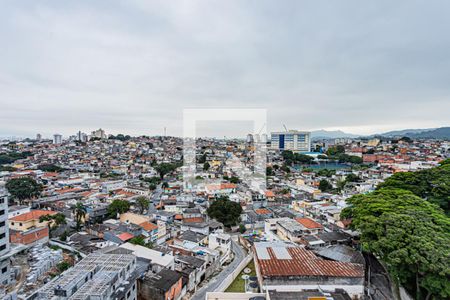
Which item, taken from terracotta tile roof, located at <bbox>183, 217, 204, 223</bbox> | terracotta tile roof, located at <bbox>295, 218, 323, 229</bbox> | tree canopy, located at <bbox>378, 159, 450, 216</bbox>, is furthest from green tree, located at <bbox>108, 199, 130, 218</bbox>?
tree canopy, located at <bbox>378, 159, 450, 216</bbox>

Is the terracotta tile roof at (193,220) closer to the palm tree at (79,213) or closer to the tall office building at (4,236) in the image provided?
the palm tree at (79,213)

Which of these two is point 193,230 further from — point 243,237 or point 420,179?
point 420,179

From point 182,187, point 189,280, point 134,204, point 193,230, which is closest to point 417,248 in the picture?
point 189,280

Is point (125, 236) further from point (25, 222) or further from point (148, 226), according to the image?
point (25, 222)

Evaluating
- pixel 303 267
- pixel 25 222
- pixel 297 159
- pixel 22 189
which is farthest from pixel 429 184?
pixel 297 159

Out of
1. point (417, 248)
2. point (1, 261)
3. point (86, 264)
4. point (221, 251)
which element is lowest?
point (221, 251)

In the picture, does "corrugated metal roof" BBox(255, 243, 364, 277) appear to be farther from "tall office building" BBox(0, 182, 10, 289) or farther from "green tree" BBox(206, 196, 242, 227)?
"tall office building" BBox(0, 182, 10, 289)
